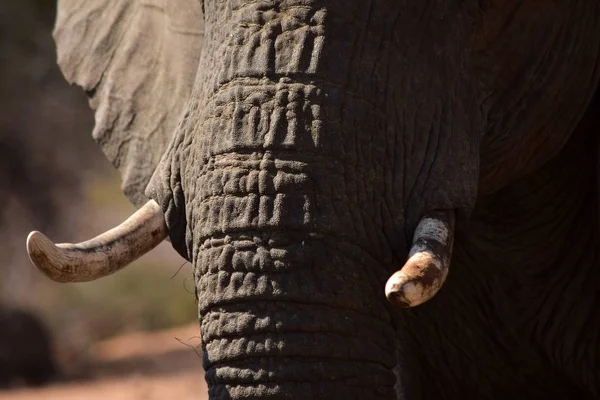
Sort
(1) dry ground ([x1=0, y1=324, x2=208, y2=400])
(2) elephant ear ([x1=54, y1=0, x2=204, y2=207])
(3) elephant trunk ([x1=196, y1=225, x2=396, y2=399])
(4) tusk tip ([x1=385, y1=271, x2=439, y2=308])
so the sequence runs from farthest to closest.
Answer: (1) dry ground ([x1=0, y1=324, x2=208, y2=400]), (2) elephant ear ([x1=54, y1=0, x2=204, y2=207]), (3) elephant trunk ([x1=196, y1=225, x2=396, y2=399]), (4) tusk tip ([x1=385, y1=271, x2=439, y2=308])

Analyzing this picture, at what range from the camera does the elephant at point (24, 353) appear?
9.12 m

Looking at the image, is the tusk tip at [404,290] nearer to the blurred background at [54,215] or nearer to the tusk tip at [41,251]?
the tusk tip at [41,251]

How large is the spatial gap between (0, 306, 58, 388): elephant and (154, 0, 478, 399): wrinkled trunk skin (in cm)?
665

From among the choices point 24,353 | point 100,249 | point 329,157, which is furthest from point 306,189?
point 24,353

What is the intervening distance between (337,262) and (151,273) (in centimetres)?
1087

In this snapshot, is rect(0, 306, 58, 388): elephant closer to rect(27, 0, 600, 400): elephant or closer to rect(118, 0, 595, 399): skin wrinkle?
rect(27, 0, 600, 400): elephant

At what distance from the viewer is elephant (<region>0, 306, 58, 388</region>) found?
359 inches

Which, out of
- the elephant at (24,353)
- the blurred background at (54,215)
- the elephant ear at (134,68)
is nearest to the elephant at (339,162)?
the elephant ear at (134,68)

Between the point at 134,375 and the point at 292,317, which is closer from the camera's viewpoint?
the point at 292,317

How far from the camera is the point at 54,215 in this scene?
11875mm

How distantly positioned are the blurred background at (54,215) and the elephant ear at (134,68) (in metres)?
6.37

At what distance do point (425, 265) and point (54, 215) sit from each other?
9.69m

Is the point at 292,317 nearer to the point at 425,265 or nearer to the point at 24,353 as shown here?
the point at 425,265

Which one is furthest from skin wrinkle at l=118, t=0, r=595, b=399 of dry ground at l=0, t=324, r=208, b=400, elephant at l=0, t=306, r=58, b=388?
elephant at l=0, t=306, r=58, b=388
